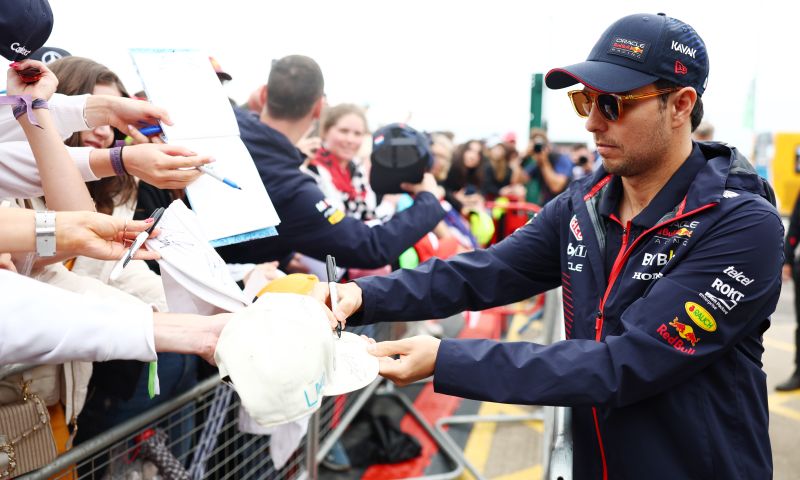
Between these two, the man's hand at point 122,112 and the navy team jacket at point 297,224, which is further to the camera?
the navy team jacket at point 297,224

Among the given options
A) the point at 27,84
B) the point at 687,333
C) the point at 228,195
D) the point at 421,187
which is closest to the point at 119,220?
the point at 228,195

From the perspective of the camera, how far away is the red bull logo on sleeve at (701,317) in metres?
1.60

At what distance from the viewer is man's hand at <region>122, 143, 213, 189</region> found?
1.75 metres

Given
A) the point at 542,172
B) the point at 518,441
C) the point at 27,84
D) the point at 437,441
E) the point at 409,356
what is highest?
the point at 27,84

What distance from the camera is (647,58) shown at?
182cm

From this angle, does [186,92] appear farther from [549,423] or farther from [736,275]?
[549,423]

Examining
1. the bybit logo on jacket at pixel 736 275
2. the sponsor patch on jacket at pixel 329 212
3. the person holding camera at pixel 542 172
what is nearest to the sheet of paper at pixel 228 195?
the sponsor patch on jacket at pixel 329 212

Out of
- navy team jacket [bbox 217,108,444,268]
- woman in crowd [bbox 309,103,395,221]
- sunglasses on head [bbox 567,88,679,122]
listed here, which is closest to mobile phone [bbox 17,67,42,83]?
navy team jacket [bbox 217,108,444,268]

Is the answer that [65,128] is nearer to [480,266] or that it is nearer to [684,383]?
[480,266]

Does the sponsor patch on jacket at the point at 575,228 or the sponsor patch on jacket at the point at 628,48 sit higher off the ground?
the sponsor patch on jacket at the point at 628,48

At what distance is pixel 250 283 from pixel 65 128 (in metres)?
0.79

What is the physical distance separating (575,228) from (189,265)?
1.17 metres

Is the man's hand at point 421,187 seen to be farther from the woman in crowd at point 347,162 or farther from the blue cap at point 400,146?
the woman in crowd at point 347,162

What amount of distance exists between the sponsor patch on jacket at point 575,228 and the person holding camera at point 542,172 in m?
7.08
